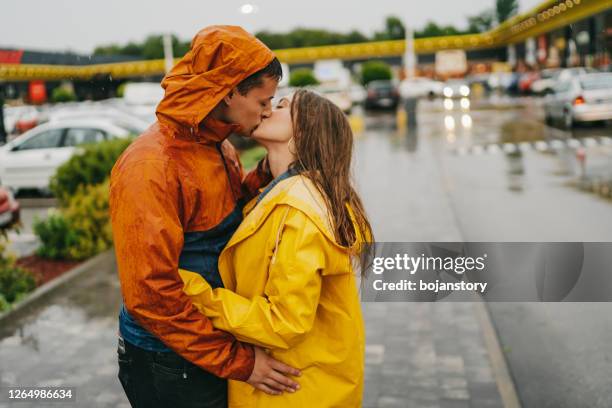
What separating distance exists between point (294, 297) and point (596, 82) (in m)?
18.9

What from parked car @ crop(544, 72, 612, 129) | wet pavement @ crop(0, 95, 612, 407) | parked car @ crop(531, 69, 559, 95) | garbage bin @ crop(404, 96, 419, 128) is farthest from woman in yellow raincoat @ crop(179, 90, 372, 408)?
parked car @ crop(531, 69, 559, 95)

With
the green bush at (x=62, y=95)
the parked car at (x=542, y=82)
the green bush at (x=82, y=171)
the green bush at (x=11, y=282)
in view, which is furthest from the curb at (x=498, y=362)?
the green bush at (x=62, y=95)

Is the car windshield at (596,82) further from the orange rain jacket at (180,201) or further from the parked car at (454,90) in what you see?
the parked car at (454,90)

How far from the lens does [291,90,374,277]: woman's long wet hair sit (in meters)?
2.11

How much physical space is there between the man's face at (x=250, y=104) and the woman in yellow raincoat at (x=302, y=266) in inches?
2.7

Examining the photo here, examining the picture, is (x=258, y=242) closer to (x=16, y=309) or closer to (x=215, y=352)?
(x=215, y=352)

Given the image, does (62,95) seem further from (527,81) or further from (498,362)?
(498,362)

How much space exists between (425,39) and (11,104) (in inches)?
1188

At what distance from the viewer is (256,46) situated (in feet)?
6.42

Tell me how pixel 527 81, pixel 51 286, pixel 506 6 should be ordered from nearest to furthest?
pixel 51 286
pixel 506 6
pixel 527 81

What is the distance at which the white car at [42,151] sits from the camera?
1250cm

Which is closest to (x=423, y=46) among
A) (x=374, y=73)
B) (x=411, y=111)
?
(x=374, y=73)

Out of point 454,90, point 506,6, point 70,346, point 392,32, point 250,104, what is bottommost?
point 454,90

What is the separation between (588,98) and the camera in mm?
18438
